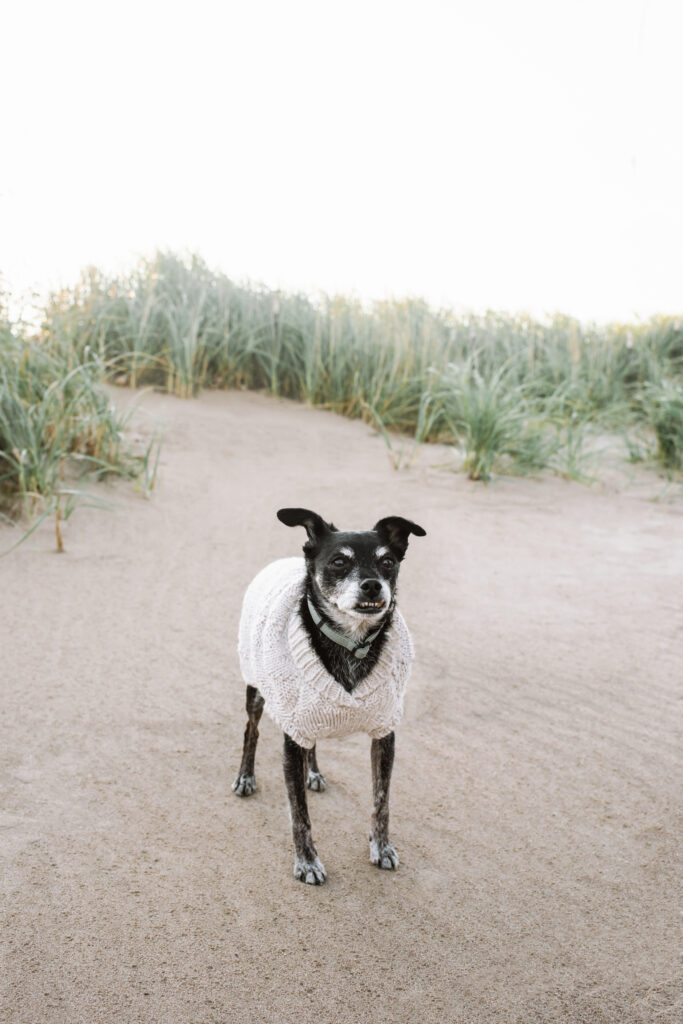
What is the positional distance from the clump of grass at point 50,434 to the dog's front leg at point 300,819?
328 centimetres

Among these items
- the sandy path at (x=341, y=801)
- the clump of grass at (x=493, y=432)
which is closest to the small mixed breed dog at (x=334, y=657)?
the sandy path at (x=341, y=801)

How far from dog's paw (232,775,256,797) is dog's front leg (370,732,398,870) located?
644mm

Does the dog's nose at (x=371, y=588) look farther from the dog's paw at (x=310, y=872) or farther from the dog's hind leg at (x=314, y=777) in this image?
the dog's hind leg at (x=314, y=777)

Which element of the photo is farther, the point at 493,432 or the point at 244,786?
the point at 493,432

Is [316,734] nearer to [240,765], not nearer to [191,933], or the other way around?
[191,933]

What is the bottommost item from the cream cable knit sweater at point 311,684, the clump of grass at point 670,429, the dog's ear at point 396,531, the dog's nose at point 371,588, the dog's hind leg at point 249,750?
the dog's hind leg at point 249,750

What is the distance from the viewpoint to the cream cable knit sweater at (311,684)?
279cm

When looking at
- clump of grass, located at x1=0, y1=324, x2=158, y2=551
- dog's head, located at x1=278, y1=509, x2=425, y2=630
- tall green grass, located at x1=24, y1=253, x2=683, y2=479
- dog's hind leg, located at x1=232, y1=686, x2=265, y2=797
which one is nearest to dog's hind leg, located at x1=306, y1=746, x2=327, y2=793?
dog's hind leg, located at x1=232, y1=686, x2=265, y2=797

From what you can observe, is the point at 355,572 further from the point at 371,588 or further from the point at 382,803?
the point at 382,803

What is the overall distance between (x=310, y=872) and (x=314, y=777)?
0.63 metres

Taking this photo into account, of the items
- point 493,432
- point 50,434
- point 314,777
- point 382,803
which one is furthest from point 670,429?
point 382,803

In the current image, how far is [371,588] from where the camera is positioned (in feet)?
8.54

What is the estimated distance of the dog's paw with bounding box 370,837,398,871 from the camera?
9.81ft

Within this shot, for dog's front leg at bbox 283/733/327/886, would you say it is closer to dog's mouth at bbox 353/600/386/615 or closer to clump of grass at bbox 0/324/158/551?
dog's mouth at bbox 353/600/386/615
